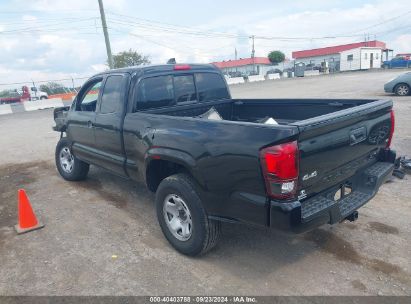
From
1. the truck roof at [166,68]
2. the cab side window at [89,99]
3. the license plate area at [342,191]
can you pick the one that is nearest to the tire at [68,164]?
the cab side window at [89,99]

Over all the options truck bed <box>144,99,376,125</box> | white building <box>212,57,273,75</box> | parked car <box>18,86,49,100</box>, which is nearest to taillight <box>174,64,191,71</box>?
truck bed <box>144,99,376,125</box>

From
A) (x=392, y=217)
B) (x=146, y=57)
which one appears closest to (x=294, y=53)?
(x=146, y=57)

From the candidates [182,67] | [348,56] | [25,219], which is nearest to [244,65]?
[348,56]

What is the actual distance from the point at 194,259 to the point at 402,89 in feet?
50.2

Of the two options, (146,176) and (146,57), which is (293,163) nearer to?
(146,176)

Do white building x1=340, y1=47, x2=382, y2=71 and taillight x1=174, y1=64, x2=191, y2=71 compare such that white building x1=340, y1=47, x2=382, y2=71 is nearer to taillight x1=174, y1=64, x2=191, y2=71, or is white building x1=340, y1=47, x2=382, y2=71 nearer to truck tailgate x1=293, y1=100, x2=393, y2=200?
taillight x1=174, y1=64, x2=191, y2=71

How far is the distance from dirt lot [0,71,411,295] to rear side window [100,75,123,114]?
147 centimetres

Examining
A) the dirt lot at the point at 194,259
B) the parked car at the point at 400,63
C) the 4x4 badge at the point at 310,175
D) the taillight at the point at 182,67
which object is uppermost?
the taillight at the point at 182,67

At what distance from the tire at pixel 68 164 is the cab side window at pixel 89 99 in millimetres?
723

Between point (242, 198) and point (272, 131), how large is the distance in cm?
66

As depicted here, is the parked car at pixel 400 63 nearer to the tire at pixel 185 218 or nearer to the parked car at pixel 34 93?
the parked car at pixel 34 93

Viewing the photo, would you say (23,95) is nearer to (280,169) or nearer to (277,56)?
(280,169)

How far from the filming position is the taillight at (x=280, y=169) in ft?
8.44

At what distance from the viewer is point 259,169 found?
2.70 m
